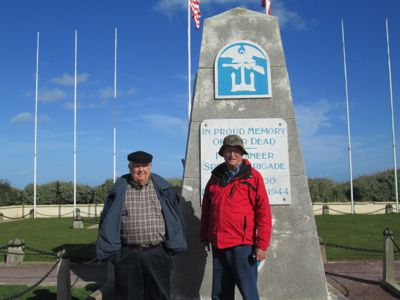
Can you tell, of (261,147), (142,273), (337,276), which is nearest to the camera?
(142,273)

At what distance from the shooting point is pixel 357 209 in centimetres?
2786

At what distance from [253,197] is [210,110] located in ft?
5.14

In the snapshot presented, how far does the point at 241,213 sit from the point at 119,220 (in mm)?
1094

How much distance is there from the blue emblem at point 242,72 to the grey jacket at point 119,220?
1.66 meters

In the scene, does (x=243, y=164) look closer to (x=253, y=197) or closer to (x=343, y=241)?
(x=253, y=197)

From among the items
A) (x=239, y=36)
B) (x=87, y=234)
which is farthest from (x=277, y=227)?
(x=87, y=234)

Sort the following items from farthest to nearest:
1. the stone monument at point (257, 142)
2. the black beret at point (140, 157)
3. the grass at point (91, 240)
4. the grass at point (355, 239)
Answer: the grass at point (91, 240) < the grass at point (355, 239) < the stone monument at point (257, 142) < the black beret at point (140, 157)

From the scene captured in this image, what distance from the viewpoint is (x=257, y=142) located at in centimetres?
516

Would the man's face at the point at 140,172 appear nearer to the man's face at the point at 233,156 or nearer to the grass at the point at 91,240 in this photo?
the man's face at the point at 233,156

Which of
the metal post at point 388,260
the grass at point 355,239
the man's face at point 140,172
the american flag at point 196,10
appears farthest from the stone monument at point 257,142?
the american flag at point 196,10

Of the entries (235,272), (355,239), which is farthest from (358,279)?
(355,239)

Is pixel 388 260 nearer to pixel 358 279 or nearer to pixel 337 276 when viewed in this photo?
pixel 358 279

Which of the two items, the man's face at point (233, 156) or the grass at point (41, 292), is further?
the grass at point (41, 292)

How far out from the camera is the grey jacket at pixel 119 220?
3.84 metres
